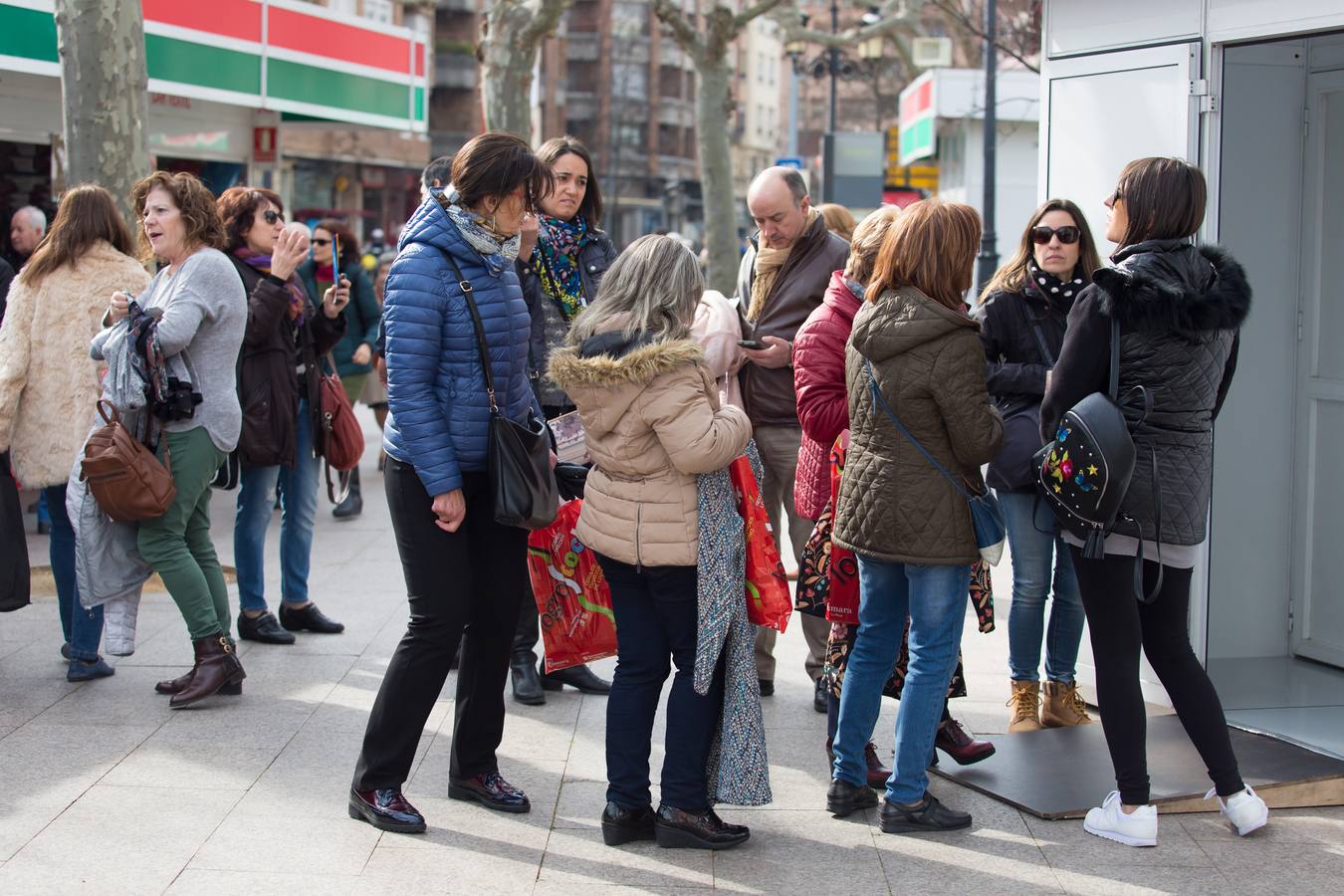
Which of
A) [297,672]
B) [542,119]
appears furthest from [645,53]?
[297,672]

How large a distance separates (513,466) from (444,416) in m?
0.24

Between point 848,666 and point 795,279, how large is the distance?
1.76 m

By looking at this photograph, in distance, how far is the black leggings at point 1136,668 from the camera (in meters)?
4.46

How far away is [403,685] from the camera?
4461mm

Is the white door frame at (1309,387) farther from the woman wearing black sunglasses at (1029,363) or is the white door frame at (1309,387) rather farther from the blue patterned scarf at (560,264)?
the blue patterned scarf at (560,264)

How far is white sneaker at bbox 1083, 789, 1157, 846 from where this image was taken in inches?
176

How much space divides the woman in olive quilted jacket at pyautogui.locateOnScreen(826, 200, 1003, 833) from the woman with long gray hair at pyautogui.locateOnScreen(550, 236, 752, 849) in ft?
1.34

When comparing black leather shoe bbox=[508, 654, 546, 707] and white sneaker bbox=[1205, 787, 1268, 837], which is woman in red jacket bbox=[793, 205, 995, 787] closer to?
white sneaker bbox=[1205, 787, 1268, 837]

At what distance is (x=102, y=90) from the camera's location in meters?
8.59

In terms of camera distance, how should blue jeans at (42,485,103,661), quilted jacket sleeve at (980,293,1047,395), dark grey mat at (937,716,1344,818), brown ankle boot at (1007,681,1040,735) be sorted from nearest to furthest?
dark grey mat at (937,716,1344,818) → quilted jacket sleeve at (980,293,1047,395) → brown ankle boot at (1007,681,1040,735) → blue jeans at (42,485,103,661)

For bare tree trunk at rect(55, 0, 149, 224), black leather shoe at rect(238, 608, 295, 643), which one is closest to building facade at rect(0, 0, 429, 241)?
bare tree trunk at rect(55, 0, 149, 224)

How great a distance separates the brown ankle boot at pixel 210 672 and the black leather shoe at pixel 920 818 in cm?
259

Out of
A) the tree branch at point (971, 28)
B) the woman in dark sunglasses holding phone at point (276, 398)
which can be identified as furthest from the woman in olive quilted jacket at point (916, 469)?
the tree branch at point (971, 28)

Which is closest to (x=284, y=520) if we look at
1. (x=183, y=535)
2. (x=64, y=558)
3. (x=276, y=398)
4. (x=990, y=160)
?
(x=276, y=398)
